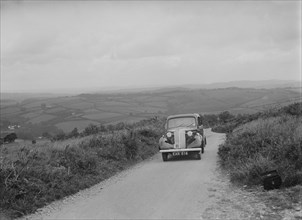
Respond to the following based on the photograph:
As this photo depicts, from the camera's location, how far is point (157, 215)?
6.70 meters

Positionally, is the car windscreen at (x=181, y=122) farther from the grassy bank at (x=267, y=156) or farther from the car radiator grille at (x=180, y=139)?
the grassy bank at (x=267, y=156)

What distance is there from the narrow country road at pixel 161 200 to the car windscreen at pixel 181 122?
15.6 feet

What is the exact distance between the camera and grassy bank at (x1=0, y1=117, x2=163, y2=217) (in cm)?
768

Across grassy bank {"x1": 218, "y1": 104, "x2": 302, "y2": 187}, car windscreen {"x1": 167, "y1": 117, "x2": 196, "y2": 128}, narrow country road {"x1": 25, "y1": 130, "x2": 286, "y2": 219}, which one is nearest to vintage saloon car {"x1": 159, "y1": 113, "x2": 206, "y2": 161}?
car windscreen {"x1": 167, "y1": 117, "x2": 196, "y2": 128}

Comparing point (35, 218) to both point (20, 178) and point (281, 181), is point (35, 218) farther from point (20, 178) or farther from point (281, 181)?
point (281, 181)

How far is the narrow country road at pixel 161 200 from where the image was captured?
22.1 ft

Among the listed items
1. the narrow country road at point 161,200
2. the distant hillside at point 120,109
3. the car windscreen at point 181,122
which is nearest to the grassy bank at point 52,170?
the narrow country road at point 161,200

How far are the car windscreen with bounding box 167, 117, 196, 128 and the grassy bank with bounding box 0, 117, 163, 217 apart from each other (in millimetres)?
2591

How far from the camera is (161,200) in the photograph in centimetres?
774

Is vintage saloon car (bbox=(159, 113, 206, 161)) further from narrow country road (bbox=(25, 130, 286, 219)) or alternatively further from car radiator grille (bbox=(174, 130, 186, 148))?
narrow country road (bbox=(25, 130, 286, 219))

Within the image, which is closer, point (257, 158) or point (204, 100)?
point (257, 158)

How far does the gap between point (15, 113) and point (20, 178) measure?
5156 cm

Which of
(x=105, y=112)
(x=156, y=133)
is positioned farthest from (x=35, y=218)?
(x=105, y=112)

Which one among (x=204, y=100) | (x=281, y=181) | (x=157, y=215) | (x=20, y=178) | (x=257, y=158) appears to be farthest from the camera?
(x=204, y=100)
